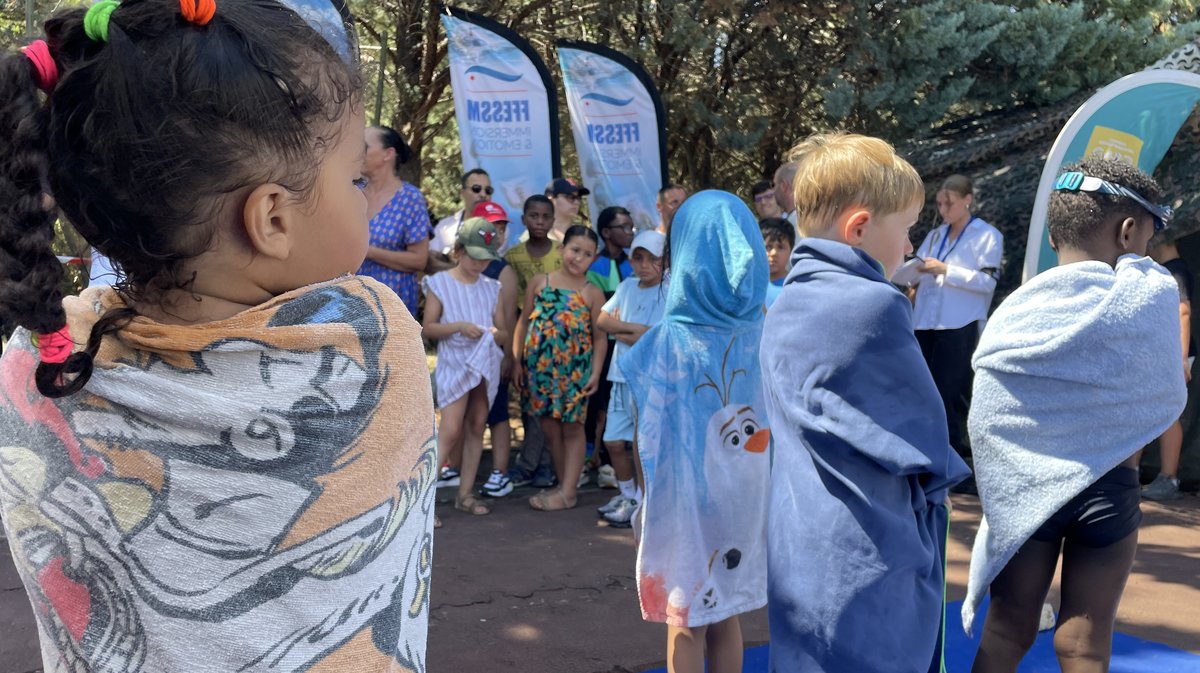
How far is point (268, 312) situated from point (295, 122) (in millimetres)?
186

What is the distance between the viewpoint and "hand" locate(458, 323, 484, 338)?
20.1 ft

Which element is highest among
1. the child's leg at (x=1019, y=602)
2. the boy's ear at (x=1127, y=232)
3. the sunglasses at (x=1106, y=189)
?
the sunglasses at (x=1106, y=189)

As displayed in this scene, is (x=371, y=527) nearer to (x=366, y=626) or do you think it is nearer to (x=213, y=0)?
(x=366, y=626)

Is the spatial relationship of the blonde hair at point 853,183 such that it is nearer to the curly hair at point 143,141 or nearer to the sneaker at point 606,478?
the curly hair at point 143,141

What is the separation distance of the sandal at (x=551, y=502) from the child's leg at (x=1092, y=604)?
3.80 meters

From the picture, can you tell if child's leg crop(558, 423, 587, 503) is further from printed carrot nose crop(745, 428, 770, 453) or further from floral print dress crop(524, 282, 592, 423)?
printed carrot nose crop(745, 428, 770, 453)

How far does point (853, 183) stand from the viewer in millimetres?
2512

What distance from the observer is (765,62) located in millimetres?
9961

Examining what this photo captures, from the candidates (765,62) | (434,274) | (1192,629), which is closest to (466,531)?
(434,274)

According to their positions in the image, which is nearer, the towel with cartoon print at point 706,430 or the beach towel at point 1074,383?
the beach towel at point 1074,383

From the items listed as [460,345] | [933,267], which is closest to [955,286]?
[933,267]

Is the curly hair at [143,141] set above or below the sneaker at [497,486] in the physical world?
above

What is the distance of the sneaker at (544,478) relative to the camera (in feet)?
22.9

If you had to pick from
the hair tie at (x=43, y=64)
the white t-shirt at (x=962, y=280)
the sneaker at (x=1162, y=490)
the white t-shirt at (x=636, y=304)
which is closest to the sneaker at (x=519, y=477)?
the white t-shirt at (x=636, y=304)
